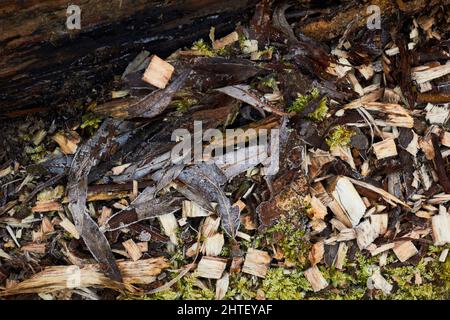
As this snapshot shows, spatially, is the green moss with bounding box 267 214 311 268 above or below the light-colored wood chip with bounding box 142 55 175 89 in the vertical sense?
below

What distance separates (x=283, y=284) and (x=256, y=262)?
16 centimetres

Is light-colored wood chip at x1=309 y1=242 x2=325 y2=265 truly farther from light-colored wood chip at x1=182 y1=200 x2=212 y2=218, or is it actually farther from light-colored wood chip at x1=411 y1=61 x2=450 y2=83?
light-colored wood chip at x1=411 y1=61 x2=450 y2=83

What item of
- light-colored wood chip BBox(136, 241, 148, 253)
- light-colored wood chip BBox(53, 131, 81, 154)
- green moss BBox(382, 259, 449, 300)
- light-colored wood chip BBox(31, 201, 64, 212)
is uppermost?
light-colored wood chip BBox(53, 131, 81, 154)

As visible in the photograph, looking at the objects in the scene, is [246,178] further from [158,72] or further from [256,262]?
[158,72]

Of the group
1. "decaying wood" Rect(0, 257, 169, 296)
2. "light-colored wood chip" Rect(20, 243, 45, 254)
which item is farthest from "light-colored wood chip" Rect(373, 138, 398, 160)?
"light-colored wood chip" Rect(20, 243, 45, 254)

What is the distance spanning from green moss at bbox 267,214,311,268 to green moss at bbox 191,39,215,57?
73 cm

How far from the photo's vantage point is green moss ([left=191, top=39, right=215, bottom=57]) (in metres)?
2.02

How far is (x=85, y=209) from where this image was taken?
1953mm

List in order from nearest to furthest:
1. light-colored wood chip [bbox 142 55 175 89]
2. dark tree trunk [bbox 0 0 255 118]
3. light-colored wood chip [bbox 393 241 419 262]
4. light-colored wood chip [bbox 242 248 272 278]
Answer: dark tree trunk [bbox 0 0 255 118] < light-colored wood chip [bbox 142 55 175 89] < light-colored wood chip [bbox 242 248 272 278] < light-colored wood chip [bbox 393 241 419 262]

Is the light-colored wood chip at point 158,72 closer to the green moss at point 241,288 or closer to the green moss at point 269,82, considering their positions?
the green moss at point 269,82

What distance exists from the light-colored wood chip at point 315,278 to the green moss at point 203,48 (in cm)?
98

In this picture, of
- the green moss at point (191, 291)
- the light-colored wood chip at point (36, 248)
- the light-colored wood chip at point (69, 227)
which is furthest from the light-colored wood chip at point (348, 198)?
the light-colored wood chip at point (36, 248)

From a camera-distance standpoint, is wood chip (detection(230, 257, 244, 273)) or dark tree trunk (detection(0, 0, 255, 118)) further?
wood chip (detection(230, 257, 244, 273))

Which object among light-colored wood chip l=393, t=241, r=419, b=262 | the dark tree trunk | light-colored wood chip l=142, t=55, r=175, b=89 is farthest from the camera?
light-colored wood chip l=393, t=241, r=419, b=262
